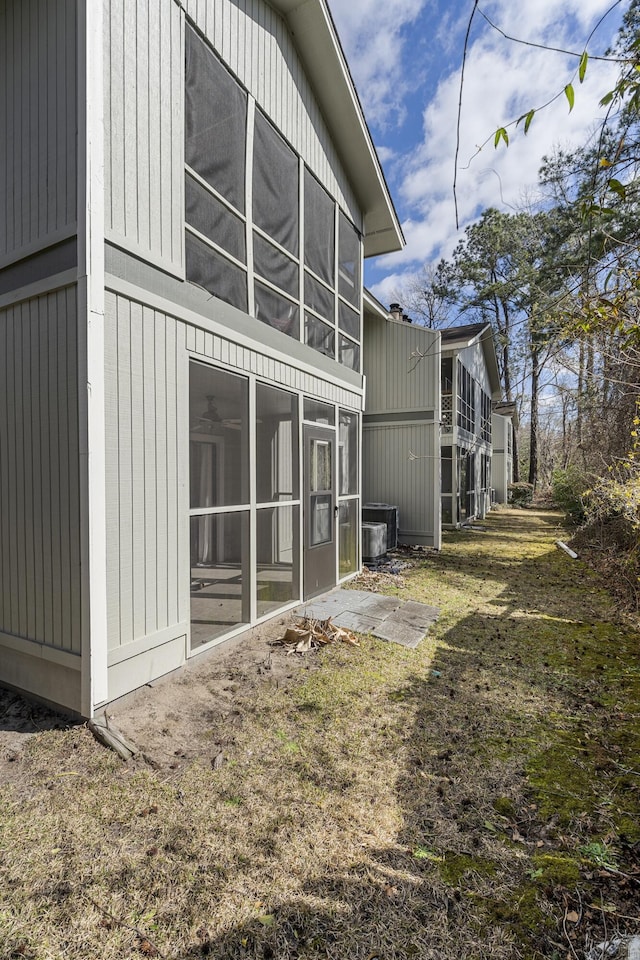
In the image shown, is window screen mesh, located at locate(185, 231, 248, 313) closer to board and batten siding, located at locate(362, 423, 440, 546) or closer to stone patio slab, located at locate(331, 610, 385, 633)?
stone patio slab, located at locate(331, 610, 385, 633)

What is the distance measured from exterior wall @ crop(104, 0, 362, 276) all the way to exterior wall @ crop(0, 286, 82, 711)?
79 cm

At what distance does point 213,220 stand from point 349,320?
11.5 feet

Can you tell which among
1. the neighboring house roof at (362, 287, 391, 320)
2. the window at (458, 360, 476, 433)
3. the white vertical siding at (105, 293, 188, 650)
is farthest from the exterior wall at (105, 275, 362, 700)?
the window at (458, 360, 476, 433)

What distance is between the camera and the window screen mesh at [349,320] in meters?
7.15

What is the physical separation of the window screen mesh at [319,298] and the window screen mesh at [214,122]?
60.8 inches

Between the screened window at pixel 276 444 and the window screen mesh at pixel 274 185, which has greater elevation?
the window screen mesh at pixel 274 185

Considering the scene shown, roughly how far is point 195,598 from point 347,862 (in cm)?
319

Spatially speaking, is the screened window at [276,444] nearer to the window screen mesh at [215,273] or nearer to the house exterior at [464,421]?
the window screen mesh at [215,273]

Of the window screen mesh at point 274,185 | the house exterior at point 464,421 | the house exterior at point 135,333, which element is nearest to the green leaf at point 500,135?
the house exterior at point 135,333

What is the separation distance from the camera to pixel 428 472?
424 inches

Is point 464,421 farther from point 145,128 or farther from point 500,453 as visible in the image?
point 145,128

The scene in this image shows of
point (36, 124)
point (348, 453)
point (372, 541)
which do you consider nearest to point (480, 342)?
point (372, 541)

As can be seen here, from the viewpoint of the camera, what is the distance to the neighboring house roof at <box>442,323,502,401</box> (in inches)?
501

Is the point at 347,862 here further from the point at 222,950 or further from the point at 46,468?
the point at 46,468
